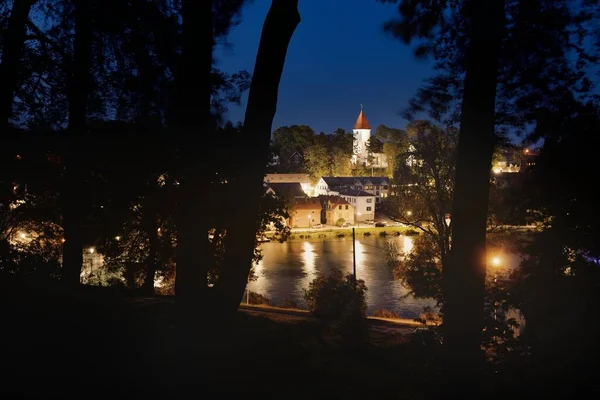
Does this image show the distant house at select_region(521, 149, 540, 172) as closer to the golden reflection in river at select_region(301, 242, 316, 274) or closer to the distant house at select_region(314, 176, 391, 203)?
the golden reflection in river at select_region(301, 242, 316, 274)

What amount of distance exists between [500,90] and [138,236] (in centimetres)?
1015

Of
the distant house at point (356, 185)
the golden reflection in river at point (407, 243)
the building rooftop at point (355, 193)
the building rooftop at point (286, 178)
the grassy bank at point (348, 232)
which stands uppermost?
the building rooftop at point (286, 178)

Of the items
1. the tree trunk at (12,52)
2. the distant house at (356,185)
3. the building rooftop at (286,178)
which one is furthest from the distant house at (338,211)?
the tree trunk at (12,52)

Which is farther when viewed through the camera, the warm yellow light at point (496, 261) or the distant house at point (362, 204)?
the distant house at point (362, 204)

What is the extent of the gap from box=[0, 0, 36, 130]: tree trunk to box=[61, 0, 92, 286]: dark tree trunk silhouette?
2.02 feet

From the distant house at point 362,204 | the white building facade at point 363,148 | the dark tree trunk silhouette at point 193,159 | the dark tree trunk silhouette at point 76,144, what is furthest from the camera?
the white building facade at point 363,148

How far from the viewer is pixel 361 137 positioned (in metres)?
87.8

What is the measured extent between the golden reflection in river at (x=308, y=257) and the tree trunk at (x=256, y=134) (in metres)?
26.5

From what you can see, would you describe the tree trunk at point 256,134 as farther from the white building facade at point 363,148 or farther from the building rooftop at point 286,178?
the white building facade at point 363,148

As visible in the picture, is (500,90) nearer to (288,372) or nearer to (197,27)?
(197,27)

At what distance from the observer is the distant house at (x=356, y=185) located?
57.8 meters

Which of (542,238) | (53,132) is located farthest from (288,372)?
(53,132)

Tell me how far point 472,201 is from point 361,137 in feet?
281

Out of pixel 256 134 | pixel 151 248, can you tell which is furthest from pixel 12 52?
pixel 151 248
